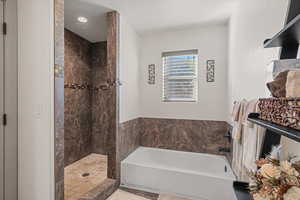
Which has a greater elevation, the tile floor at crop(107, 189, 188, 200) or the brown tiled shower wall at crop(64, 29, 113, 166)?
the brown tiled shower wall at crop(64, 29, 113, 166)

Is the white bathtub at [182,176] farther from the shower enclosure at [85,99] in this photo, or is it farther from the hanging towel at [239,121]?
the hanging towel at [239,121]

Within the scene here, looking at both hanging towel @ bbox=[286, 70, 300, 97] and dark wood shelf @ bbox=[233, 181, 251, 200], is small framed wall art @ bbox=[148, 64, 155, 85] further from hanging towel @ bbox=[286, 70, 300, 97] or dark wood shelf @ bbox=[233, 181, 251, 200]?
hanging towel @ bbox=[286, 70, 300, 97]

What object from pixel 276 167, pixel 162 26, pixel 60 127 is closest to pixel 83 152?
pixel 60 127

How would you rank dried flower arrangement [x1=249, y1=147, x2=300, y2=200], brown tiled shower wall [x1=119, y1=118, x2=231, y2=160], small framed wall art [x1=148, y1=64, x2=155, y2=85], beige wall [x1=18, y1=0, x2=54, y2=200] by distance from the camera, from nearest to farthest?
1. dried flower arrangement [x1=249, y1=147, x2=300, y2=200]
2. beige wall [x1=18, y1=0, x2=54, y2=200]
3. brown tiled shower wall [x1=119, y1=118, x2=231, y2=160]
4. small framed wall art [x1=148, y1=64, x2=155, y2=85]

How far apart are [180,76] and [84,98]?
2133mm

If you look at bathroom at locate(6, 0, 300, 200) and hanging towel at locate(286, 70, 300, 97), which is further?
bathroom at locate(6, 0, 300, 200)

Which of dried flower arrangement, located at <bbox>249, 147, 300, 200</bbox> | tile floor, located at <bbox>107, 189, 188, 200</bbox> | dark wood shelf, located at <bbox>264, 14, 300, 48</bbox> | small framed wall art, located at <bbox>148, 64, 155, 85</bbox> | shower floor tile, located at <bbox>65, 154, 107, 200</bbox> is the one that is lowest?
tile floor, located at <bbox>107, 189, 188, 200</bbox>

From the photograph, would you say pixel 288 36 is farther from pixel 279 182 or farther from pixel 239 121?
pixel 239 121

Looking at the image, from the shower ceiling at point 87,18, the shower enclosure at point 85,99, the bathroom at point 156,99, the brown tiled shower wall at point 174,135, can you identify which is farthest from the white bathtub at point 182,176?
the shower ceiling at point 87,18

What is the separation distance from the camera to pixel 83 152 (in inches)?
132

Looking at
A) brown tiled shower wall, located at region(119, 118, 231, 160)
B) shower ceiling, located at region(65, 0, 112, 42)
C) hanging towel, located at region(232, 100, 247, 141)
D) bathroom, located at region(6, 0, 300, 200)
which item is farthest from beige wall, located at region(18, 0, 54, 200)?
hanging towel, located at region(232, 100, 247, 141)

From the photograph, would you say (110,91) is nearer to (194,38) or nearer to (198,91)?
(198,91)

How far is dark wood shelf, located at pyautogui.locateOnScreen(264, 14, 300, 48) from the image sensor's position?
24.1 inches

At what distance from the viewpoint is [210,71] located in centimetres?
281
